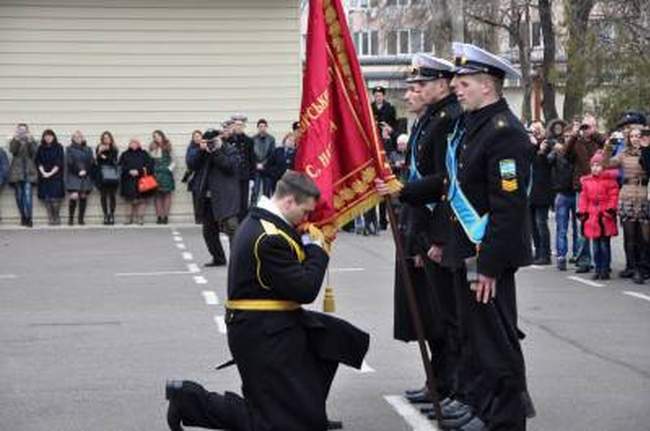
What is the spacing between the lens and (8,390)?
30.4ft

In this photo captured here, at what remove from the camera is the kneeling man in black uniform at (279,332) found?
22.9ft

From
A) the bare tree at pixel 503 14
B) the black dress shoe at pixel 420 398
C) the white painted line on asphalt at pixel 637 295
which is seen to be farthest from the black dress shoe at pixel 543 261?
the bare tree at pixel 503 14

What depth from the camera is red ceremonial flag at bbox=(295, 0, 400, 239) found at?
8047 mm

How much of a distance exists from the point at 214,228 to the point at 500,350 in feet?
34.7

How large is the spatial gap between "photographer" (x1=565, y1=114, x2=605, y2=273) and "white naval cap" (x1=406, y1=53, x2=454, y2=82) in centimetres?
903

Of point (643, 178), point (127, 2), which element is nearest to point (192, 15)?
point (127, 2)

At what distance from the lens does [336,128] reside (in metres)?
8.24

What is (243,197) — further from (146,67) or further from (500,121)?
(500,121)

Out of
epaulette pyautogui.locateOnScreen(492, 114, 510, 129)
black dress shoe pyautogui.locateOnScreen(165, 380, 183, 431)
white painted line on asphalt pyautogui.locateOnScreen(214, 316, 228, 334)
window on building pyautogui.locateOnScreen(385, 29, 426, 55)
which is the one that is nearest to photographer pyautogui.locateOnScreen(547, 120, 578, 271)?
white painted line on asphalt pyautogui.locateOnScreen(214, 316, 228, 334)

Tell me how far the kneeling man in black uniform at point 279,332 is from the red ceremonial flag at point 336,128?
2.53 ft

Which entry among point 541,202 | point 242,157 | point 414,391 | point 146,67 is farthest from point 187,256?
point 414,391

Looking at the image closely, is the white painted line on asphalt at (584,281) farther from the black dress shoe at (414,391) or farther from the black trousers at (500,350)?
the black trousers at (500,350)

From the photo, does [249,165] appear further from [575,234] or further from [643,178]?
[643,178]

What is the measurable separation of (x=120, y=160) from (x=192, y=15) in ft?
10.7
